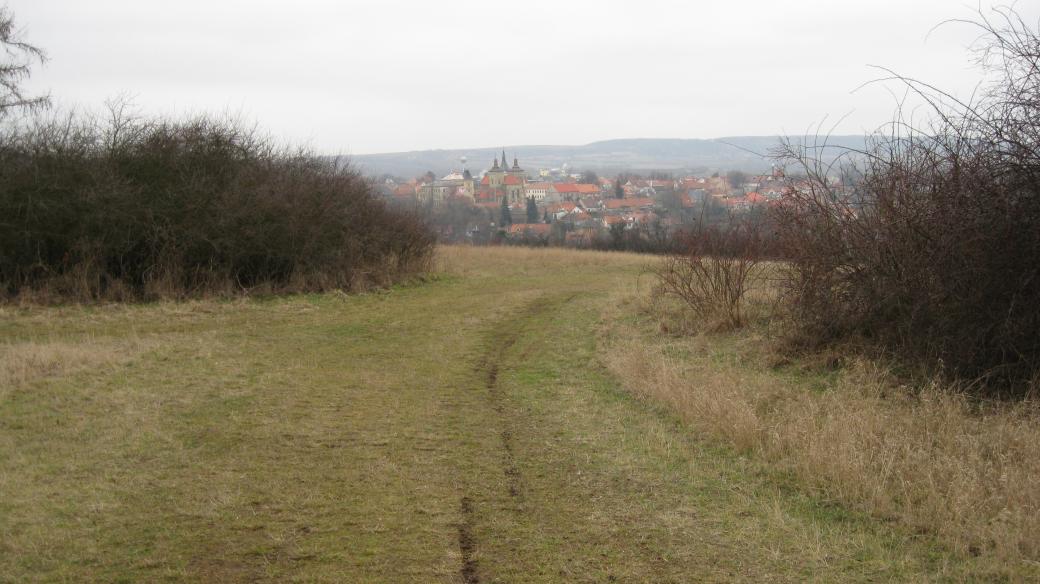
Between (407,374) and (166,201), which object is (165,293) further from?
(407,374)

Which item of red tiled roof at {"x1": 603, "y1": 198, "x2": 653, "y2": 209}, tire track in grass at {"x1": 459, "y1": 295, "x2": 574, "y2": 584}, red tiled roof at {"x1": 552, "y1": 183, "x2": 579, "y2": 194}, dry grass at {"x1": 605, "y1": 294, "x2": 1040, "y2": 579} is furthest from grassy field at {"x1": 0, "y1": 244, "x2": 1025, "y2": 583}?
red tiled roof at {"x1": 552, "y1": 183, "x2": 579, "y2": 194}

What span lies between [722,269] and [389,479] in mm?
8252

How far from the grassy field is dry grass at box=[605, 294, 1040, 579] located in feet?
0.52

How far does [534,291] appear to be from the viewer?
20.5m

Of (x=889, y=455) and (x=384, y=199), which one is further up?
(x=384, y=199)

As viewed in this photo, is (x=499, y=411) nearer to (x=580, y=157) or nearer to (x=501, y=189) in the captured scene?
(x=501, y=189)

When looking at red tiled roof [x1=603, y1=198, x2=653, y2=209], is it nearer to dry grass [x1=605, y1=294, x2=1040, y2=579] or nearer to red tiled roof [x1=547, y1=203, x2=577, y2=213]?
red tiled roof [x1=547, y1=203, x2=577, y2=213]

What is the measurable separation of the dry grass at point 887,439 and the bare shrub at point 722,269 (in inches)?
98.4

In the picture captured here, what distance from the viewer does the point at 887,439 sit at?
631 centimetres

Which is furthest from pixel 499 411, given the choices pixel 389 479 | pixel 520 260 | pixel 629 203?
pixel 629 203

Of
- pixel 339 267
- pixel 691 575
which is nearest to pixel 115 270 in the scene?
pixel 339 267

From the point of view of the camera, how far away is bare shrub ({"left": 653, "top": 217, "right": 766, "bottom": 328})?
12578 millimetres

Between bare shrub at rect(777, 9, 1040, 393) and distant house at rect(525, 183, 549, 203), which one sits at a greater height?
distant house at rect(525, 183, 549, 203)

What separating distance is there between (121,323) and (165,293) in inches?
103
